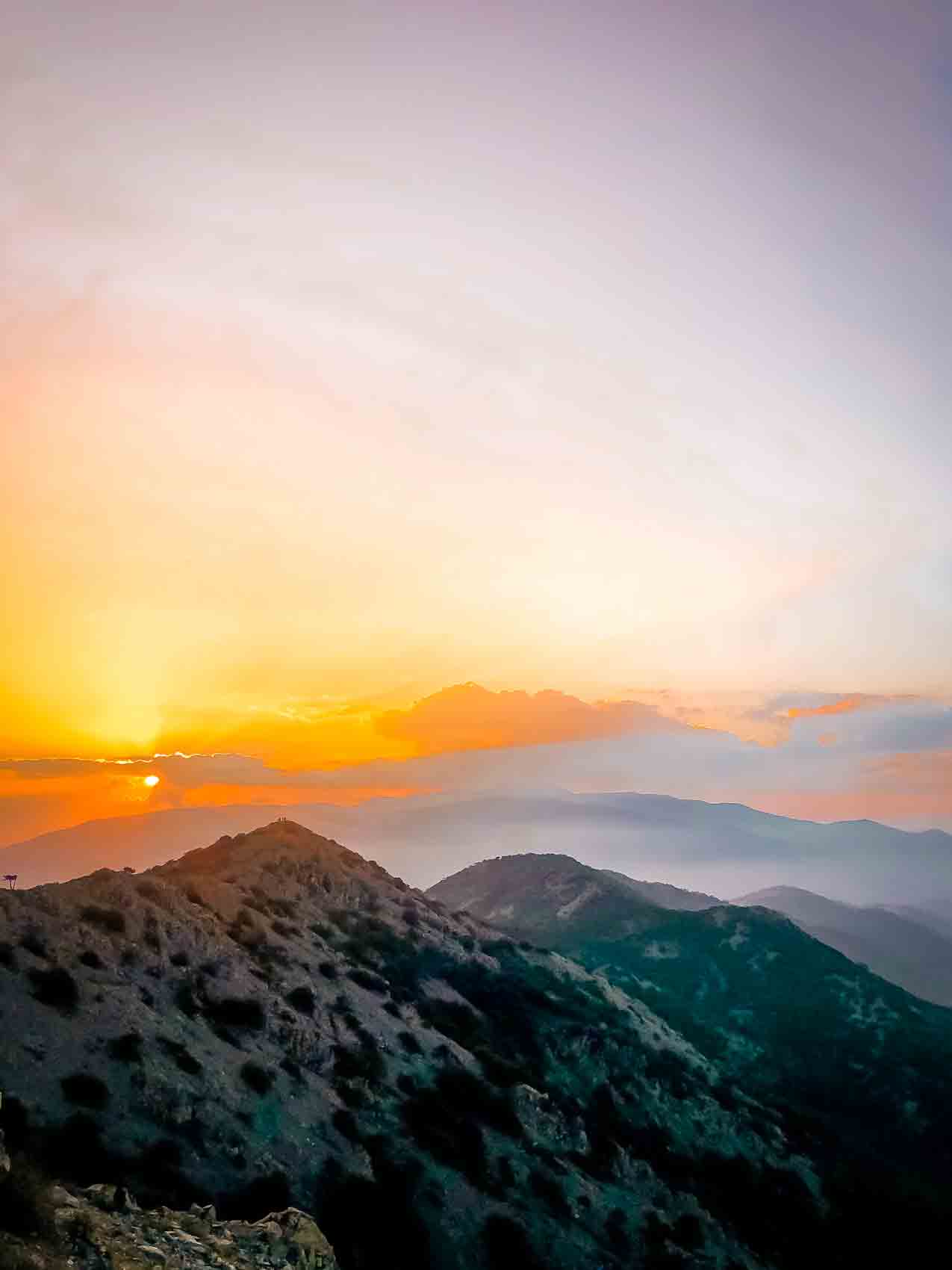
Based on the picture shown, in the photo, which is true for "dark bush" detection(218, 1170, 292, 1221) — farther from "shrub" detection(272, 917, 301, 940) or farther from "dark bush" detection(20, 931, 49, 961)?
"shrub" detection(272, 917, 301, 940)

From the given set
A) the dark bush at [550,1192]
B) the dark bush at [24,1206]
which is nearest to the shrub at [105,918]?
the dark bush at [550,1192]

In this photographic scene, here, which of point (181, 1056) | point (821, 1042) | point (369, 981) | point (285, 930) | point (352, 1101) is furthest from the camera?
point (821, 1042)

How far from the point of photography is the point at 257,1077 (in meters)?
49.0

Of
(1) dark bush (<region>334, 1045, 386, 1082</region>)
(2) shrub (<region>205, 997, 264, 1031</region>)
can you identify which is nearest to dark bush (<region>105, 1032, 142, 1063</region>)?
(2) shrub (<region>205, 997, 264, 1031</region>)

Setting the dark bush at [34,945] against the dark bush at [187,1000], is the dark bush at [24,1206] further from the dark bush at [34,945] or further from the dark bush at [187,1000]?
the dark bush at [187,1000]

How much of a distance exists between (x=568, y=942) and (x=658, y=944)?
69.8 ft

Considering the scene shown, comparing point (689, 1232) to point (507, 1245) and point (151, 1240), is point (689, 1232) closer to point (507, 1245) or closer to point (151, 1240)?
point (507, 1245)

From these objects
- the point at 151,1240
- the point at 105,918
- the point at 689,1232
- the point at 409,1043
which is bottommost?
the point at 689,1232

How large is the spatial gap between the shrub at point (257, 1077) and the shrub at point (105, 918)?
1477 centimetres

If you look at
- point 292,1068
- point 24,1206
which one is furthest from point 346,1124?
point 24,1206

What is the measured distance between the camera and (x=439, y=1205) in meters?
47.9

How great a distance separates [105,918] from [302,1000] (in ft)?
53.6

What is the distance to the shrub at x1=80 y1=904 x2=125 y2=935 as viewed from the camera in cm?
5716

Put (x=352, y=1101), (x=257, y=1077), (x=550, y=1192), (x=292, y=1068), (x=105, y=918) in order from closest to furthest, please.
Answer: (x=257, y=1077)
(x=292, y=1068)
(x=352, y=1101)
(x=550, y=1192)
(x=105, y=918)
